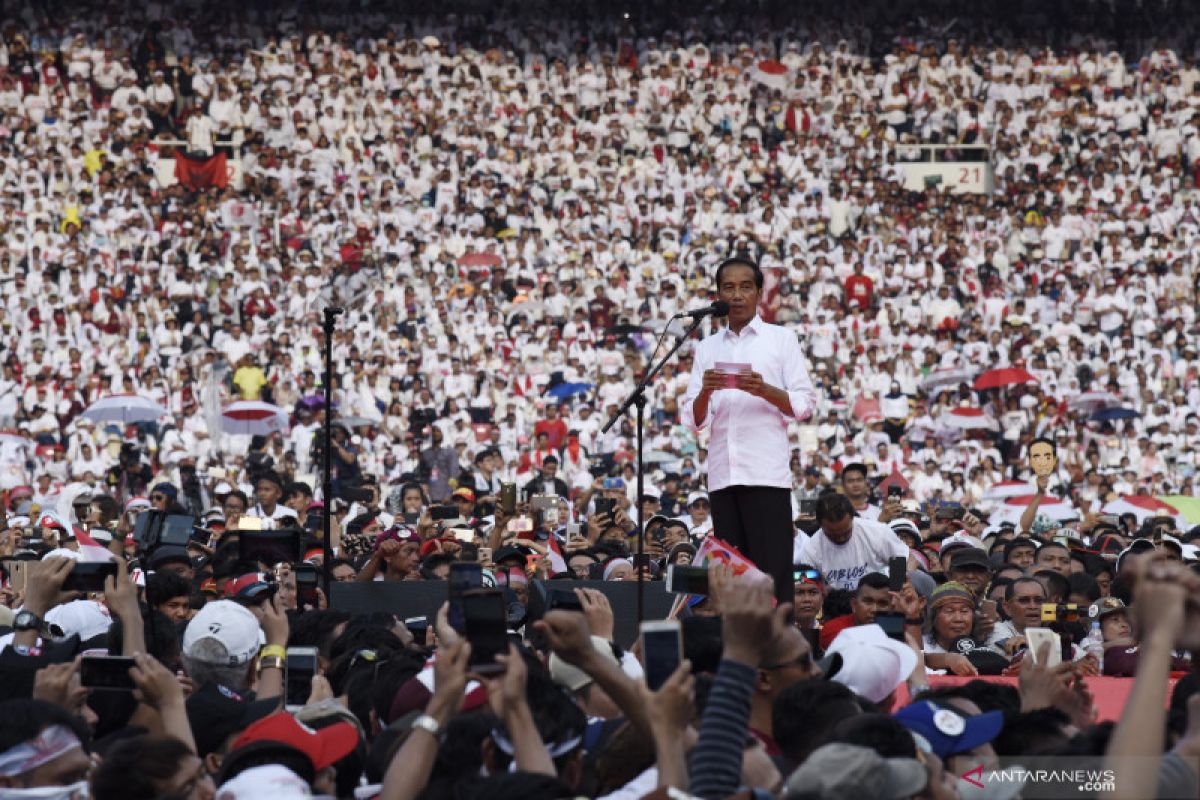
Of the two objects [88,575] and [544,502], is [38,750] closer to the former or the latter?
[88,575]

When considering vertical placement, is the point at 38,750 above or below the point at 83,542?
above

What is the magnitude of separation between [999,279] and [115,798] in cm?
2399

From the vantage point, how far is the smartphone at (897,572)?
331 inches

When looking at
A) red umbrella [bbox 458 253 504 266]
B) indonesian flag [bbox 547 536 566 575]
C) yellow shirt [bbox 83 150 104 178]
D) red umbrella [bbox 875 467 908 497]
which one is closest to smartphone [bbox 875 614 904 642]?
indonesian flag [bbox 547 536 566 575]

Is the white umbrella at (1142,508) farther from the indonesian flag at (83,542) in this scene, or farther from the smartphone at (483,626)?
the smartphone at (483,626)

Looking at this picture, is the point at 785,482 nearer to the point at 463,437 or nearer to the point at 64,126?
the point at 463,437

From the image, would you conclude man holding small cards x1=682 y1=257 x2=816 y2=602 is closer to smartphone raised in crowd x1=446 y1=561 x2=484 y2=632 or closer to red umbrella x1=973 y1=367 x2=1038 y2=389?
smartphone raised in crowd x1=446 y1=561 x2=484 y2=632

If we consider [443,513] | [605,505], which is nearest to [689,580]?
[443,513]

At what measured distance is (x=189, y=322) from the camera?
24.9m

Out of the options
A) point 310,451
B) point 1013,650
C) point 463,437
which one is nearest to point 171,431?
point 310,451

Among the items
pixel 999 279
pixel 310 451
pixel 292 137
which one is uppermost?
pixel 292 137

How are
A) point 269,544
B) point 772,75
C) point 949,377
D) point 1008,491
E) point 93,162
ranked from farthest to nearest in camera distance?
point 772,75 → point 93,162 → point 949,377 → point 1008,491 → point 269,544

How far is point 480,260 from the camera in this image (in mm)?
26750

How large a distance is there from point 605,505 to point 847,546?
4127 millimetres
